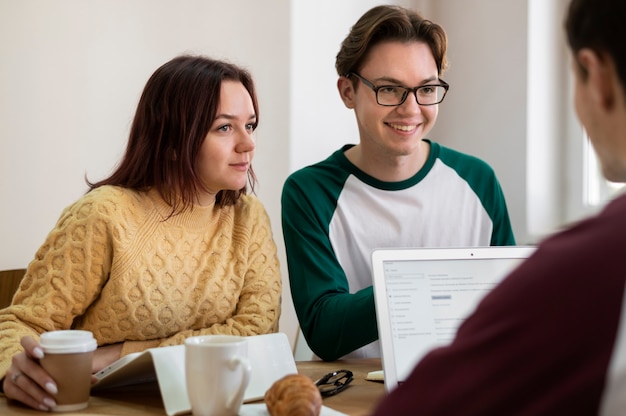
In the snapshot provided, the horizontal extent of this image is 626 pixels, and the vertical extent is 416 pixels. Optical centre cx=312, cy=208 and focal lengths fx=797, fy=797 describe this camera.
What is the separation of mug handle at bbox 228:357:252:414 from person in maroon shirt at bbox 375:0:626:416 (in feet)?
1.46

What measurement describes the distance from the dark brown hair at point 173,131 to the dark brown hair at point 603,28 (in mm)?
1116

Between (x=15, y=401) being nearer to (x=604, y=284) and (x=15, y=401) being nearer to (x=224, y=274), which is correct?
(x=224, y=274)

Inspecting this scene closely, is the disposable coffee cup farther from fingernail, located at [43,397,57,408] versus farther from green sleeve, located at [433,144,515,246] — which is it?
green sleeve, located at [433,144,515,246]

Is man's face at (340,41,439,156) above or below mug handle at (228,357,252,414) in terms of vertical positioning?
above

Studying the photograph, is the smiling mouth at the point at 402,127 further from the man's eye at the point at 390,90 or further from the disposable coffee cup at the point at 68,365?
the disposable coffee cup at the point at 68,365

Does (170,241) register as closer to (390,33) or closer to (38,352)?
(38,352)

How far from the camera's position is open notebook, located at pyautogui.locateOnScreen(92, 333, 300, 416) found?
1112 mm

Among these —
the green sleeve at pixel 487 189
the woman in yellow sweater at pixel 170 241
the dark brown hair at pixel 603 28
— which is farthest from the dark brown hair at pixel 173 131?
the dark brown hair at pixel 603 28

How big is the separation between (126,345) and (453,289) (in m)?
0.66

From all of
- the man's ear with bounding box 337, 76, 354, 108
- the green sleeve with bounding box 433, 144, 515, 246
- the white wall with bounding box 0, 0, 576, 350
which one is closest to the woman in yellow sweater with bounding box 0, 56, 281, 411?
the man's ear with bounding box 337, 76, 354, 108

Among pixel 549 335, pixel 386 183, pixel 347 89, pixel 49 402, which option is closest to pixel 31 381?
pixel 49 402

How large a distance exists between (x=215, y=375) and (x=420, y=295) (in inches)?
16.0

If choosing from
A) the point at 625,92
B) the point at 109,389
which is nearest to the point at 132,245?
the point at 109,389

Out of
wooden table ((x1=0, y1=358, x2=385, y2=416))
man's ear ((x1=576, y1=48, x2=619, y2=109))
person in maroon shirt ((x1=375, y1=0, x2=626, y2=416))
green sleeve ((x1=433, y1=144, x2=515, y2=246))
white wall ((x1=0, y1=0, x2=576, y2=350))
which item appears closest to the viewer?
person in maroon shirt ((x1=375, y1=0, x2=626, y2=416))
